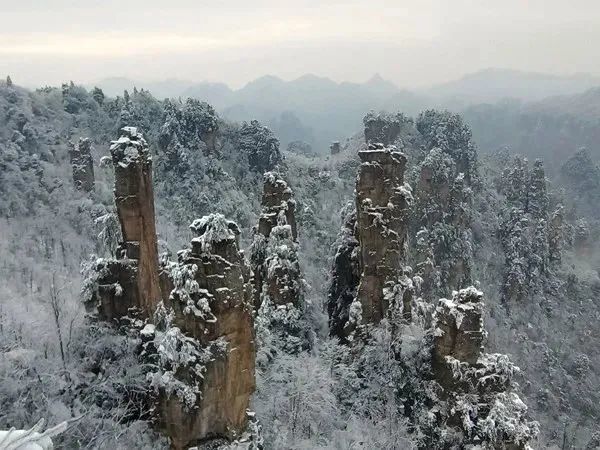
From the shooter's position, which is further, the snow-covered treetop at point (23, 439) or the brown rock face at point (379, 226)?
the brown rock face at point (379, 226)

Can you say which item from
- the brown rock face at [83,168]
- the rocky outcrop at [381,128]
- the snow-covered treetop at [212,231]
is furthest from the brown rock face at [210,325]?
the rocky outcrop at [381,128]

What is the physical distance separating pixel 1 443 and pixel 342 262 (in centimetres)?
2804

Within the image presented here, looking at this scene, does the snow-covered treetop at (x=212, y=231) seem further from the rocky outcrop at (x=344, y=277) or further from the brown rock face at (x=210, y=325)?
the rocky outcrop at (x=344, y=277)

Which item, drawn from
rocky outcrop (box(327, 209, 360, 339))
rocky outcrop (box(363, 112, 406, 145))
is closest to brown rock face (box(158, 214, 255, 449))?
rocky outcrop (box(327, 209, 360, 339))

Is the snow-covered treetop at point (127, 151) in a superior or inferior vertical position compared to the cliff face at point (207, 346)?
superior

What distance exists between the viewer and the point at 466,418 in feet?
69.9

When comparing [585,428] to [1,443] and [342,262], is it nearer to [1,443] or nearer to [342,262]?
Result: [342,262]

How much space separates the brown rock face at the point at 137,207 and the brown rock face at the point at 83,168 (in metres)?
45.1

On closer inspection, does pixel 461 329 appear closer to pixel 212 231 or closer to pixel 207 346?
pixel 207 346

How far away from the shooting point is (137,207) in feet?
67.1

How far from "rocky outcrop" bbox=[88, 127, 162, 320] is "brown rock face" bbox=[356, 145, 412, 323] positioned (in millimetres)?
11962

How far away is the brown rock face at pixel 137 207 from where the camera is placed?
20.2 metres

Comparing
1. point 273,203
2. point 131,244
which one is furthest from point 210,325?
point 273,203

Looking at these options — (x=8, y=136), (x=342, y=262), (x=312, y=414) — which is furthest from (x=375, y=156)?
(x=8, y=136)
